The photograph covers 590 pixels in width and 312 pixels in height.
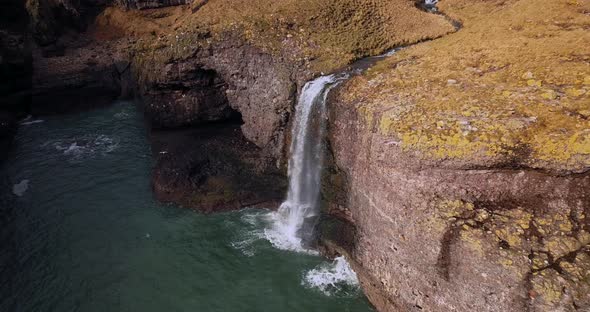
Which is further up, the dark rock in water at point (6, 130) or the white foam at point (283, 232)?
the dark rock in water at point (6, 130)

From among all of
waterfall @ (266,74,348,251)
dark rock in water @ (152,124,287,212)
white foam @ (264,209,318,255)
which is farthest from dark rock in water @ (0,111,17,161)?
waterfall @ (266,74,348,251)

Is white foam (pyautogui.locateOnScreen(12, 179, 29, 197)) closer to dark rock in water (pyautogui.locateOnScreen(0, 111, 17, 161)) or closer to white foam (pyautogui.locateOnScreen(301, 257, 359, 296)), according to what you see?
dark rock in water (pyautogui.locateOnScreen(0, 111, 17, 161))

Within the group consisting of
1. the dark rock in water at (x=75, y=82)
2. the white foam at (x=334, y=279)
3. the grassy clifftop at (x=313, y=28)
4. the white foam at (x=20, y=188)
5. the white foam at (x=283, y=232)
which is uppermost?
the grassy clifftop at (x=313, y=28)

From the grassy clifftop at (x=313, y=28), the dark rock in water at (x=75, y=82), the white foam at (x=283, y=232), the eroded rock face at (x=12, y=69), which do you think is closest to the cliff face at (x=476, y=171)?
the white foam at (x=283, y=232)

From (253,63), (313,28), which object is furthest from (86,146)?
(313,28)

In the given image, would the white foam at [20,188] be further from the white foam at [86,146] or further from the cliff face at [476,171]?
the cliff face at [476,171]
